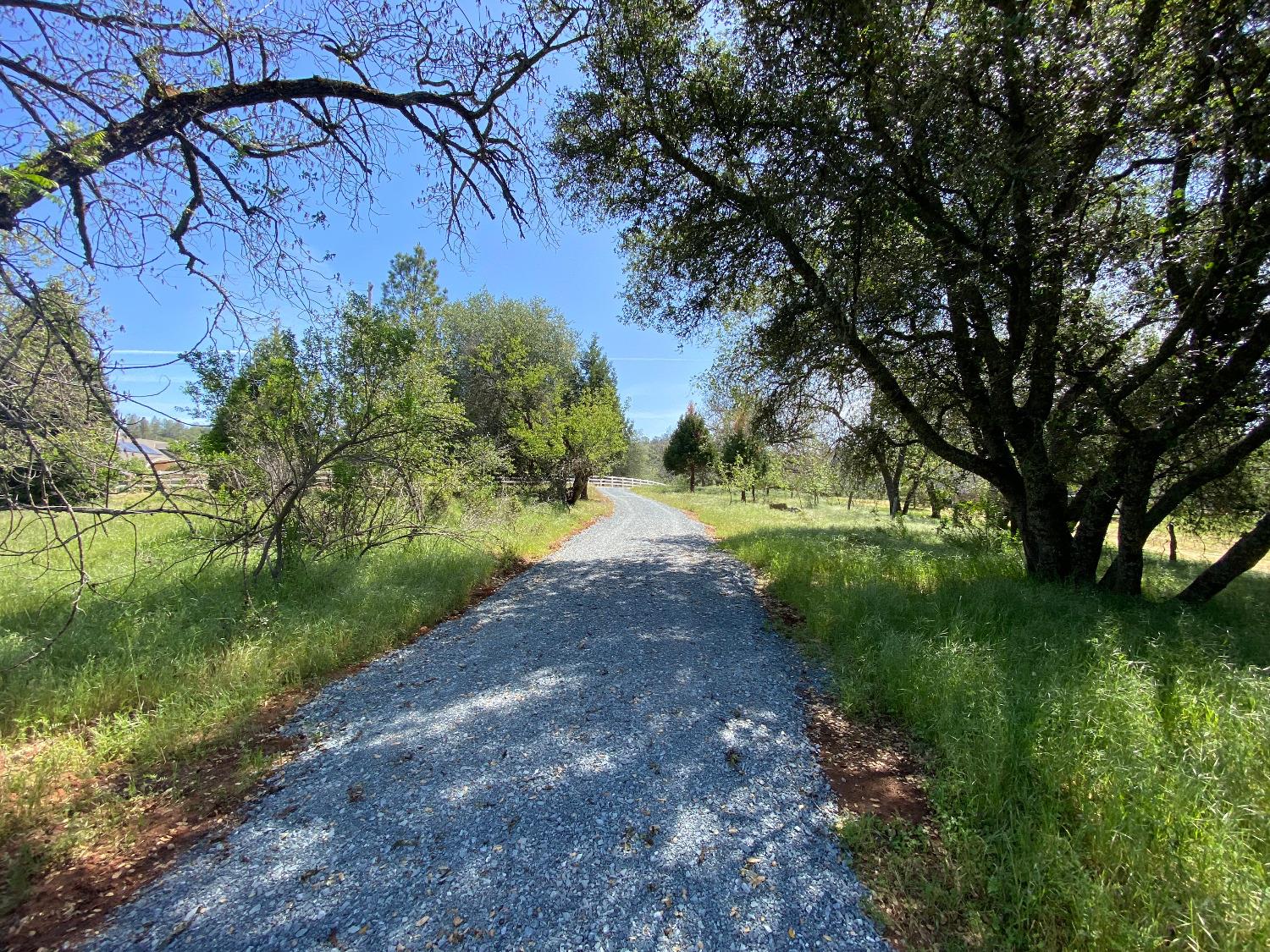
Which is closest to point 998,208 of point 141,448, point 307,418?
point 141,448

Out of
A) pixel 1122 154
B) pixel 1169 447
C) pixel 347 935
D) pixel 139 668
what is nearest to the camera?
pixel 347 935

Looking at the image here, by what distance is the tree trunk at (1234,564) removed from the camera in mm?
5164

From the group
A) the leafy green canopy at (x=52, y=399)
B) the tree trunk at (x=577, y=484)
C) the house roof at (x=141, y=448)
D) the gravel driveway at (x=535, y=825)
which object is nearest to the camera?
the gravel driveway at (x=535, y=825)

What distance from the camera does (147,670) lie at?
3.46 meters

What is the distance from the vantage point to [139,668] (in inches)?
136

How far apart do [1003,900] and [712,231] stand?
7444 millimetres

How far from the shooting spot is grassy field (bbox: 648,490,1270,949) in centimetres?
179

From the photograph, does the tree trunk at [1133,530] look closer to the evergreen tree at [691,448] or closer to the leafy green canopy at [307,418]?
the leafy green canopy at [307,418]

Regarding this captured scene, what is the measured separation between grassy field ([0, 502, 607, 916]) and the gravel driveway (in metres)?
0.58

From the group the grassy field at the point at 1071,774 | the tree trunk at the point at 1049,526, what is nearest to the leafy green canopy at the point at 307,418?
the grassy field at the point at 1071,774

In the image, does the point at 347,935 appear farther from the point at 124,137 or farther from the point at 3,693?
the point at 124,137

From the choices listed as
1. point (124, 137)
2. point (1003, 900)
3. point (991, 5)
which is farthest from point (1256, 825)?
point (124, 137)

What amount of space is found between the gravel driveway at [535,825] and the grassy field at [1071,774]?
21.0 inches

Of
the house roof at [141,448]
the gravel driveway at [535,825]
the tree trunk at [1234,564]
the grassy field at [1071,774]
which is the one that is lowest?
the gravel driveway at [535,825]
